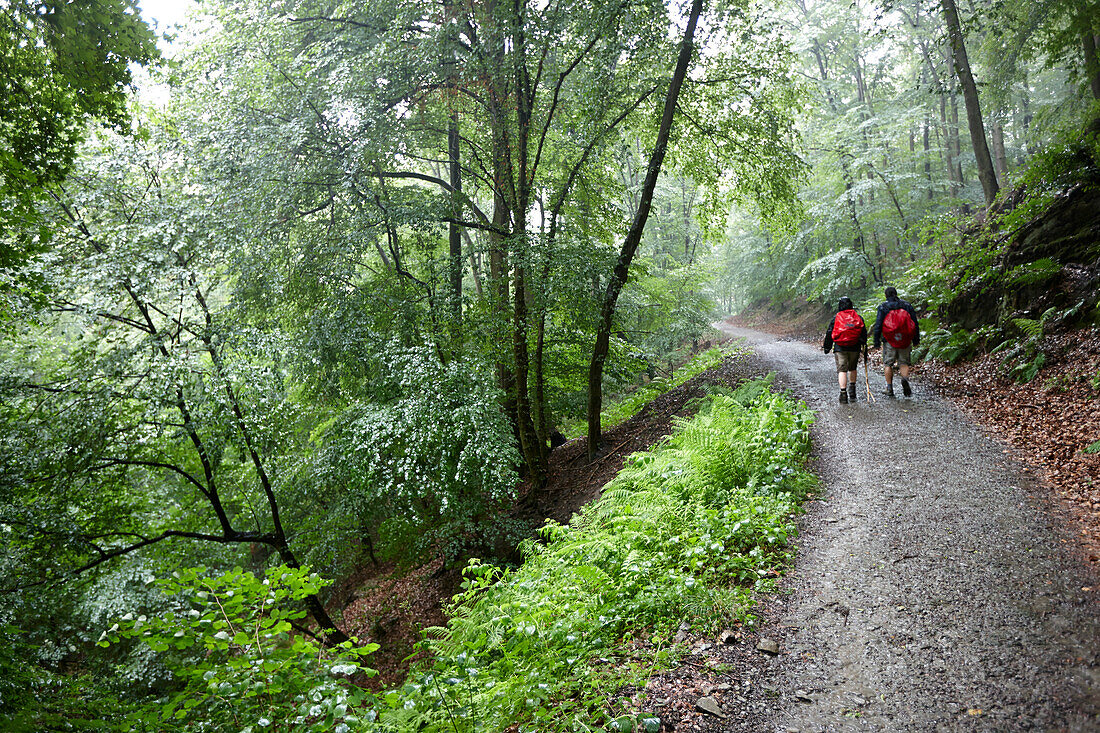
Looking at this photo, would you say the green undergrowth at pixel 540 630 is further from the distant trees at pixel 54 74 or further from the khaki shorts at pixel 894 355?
the distant trees at pixel 54 74

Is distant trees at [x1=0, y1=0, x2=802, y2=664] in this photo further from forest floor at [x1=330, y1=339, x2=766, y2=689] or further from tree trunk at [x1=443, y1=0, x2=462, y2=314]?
forest floor at [x1=330, y1=339, x2=766, y2=689]

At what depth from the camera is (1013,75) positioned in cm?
1258

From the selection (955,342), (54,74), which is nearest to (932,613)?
(955,342)

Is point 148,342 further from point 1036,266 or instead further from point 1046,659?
point 1036,266

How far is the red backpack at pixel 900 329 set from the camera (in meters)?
8.86

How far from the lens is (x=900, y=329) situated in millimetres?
8883

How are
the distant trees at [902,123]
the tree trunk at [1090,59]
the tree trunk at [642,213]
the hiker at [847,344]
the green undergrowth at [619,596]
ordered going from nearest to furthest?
the green undergrowth at [619,596] → the hiker at [847,344] → the tree trunk at [1090,59] → the tree trunk at [642,213] → the distant trees at [902,123]

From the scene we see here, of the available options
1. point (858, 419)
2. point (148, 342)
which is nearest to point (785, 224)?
point (858, 419)

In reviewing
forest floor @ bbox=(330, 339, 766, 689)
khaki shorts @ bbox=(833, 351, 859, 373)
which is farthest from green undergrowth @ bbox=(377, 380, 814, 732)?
forest floor @ bbox=(330, 339, 766, 689)

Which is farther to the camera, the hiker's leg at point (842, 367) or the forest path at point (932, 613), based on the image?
the hiker's leg at point (842, 367)

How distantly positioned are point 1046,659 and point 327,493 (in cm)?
1161

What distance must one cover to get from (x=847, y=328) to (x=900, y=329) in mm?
766

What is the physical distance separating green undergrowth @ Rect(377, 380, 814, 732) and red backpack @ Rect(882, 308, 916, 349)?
9.73 feet

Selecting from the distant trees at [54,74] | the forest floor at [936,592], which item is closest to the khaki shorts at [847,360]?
the forest floor at [936,592]
